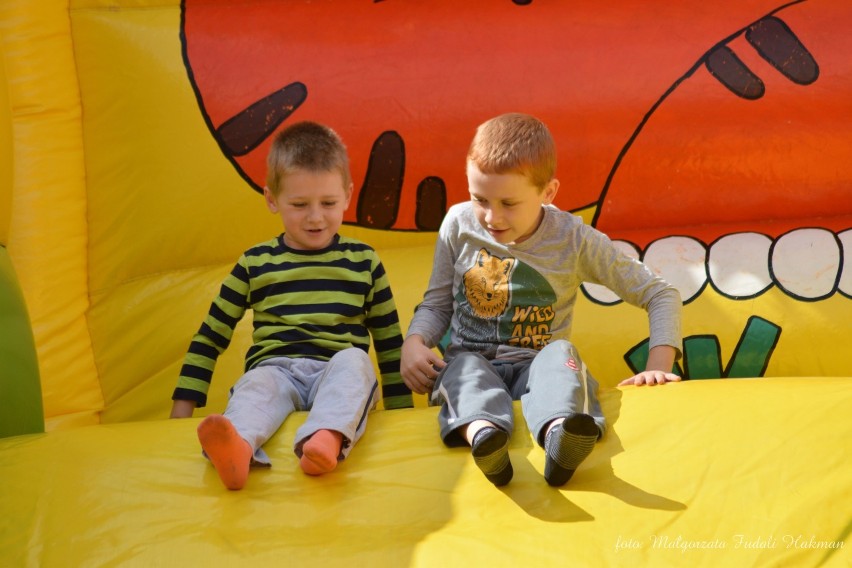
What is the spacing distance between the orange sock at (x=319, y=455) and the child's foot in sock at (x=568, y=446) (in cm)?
31

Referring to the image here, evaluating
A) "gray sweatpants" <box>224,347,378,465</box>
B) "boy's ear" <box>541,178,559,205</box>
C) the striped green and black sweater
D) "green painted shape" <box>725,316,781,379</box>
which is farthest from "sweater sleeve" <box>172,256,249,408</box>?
"green painted shape" <box>725,316,781,379</box>

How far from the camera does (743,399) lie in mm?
1513

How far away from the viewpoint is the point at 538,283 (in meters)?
1.77

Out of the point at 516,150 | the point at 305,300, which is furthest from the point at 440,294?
the point at 516,150

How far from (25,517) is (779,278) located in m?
1.58

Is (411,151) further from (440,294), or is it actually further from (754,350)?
(754,350)

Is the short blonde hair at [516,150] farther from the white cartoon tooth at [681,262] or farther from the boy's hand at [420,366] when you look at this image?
the white cartoon tooth at [681,262]

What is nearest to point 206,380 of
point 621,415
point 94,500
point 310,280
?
point 310,280

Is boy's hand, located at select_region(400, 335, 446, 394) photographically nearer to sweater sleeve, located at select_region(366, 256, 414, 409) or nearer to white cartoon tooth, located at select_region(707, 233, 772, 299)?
sweater sleeve, located at select_region(366, 256, 414, 409)

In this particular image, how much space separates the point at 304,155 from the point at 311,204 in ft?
0.30

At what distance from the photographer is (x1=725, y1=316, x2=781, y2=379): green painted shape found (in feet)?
6.96

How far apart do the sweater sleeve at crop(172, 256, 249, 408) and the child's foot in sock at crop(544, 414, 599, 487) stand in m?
0.72

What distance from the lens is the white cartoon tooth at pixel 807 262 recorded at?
2.17 m

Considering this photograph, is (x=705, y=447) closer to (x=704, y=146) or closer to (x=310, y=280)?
(x=310, y=280)
